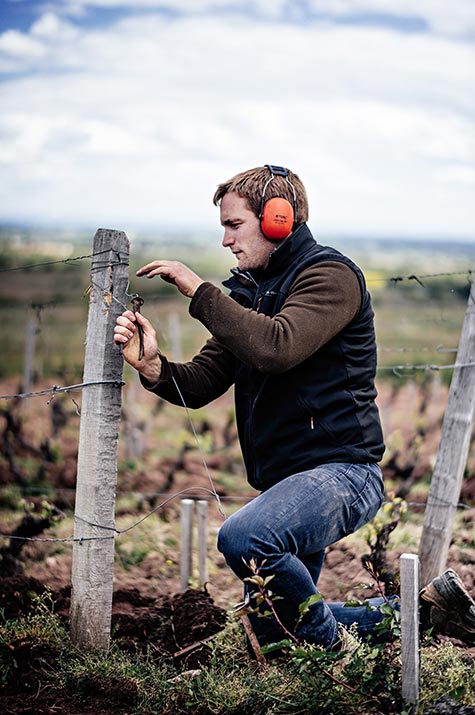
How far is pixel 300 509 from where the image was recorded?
3.43m

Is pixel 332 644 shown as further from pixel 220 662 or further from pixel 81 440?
pixel 81 440

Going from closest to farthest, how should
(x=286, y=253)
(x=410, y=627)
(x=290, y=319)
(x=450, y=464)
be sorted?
(x=410, y=627) < (x=290, y=319) < (x=286, y=253) < (x=450, y=464)

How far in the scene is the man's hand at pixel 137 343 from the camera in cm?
379

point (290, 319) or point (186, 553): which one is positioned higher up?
point (290, 319)

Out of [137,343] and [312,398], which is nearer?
[312,398]

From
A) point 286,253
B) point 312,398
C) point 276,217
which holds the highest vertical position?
point 276,217

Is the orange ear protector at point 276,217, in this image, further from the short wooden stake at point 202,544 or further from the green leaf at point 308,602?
the short wooden stake at point 202,544

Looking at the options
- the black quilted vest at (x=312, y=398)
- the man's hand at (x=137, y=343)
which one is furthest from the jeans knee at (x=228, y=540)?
the man's hand at (x=137, y=343)

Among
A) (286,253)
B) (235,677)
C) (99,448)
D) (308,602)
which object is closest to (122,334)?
(99,448)

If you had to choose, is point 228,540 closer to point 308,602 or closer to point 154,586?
point 308,602

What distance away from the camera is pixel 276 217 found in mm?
3709

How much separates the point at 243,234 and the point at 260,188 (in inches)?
8.5

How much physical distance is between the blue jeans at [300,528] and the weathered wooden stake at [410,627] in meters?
0.48

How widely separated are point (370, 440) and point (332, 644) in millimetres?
859
